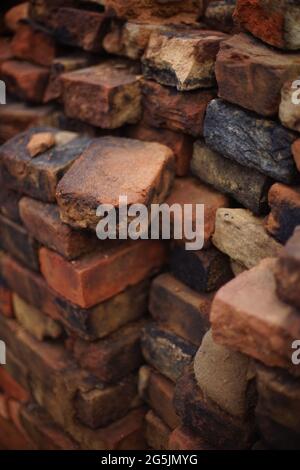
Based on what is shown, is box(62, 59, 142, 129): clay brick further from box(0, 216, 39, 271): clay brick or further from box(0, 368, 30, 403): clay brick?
box(0, 368, 30, 403): clay brick

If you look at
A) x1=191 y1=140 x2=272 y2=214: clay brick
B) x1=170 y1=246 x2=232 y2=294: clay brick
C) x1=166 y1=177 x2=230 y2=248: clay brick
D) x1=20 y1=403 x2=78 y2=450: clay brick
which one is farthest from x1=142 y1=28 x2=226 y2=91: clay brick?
x1=20 y1=403 x2=78 y2=450: clay brick

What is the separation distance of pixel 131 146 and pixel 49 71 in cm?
67

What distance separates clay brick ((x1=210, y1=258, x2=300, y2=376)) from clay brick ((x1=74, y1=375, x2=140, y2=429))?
2.93 ft

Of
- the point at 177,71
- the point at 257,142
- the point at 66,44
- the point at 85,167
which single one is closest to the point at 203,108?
the point at 177,71

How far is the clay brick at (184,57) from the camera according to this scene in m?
1.65

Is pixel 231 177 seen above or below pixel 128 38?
below

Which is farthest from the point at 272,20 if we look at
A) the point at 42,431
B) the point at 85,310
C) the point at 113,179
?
the point at 42,431

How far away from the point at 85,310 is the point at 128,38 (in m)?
0.98

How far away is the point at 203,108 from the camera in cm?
170

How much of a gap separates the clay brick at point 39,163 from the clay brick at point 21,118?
18cm

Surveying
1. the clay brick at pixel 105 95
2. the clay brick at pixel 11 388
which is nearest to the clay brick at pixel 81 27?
the clay brick at pixel 105 95

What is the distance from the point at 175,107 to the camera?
5.72 ft

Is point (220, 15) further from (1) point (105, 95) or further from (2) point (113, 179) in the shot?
(2) point (113, 179)

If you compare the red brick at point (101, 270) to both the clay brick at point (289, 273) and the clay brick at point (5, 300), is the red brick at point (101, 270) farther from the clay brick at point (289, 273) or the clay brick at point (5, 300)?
the clay brick at point (289, 273)
